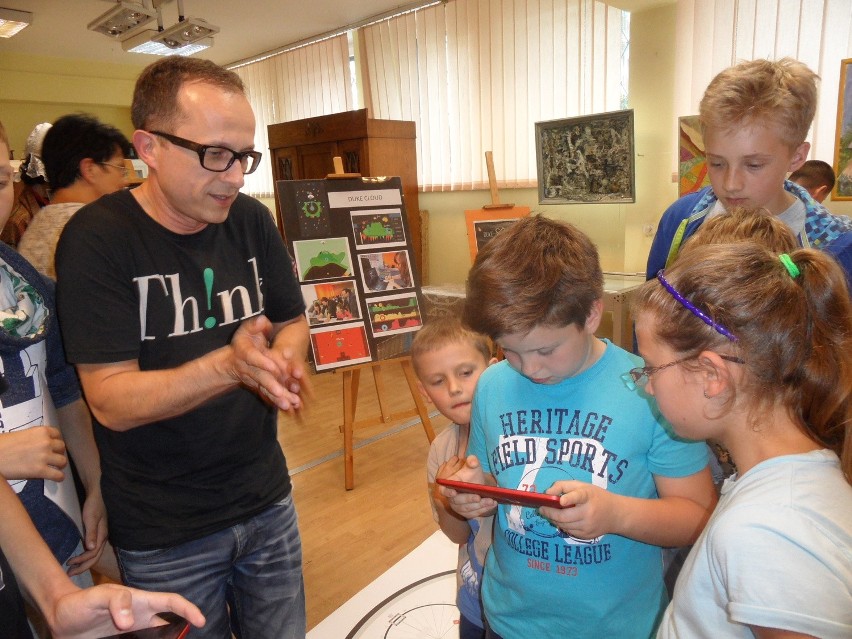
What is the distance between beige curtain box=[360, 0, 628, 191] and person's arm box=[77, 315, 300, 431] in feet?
13.4

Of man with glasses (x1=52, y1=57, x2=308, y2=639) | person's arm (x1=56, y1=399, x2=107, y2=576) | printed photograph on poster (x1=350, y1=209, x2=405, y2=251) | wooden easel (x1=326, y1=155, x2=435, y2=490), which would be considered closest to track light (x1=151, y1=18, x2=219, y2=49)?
wooden easel (x1=326, y1=155, x2=435, y2=490)

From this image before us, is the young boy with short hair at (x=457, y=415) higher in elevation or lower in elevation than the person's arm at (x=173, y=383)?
lower

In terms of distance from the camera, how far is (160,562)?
121 cm

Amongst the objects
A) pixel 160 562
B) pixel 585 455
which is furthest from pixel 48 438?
pixel 585 455

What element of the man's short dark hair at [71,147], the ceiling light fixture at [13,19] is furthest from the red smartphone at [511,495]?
the ceiling light fixture at [13,19]

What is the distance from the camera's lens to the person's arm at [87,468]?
4.01 ft

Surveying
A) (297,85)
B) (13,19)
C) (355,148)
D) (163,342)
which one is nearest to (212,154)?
(163,342)

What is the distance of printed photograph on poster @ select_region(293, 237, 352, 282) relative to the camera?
3.17m

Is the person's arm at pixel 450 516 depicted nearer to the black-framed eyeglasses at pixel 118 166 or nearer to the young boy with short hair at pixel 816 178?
the black-framed eyeglasses at pixel 118 166

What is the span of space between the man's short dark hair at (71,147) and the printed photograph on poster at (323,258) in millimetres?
1027

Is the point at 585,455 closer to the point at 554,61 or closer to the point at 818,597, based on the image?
the point at 818,597

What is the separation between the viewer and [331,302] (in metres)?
3.23

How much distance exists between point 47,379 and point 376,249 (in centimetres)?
229

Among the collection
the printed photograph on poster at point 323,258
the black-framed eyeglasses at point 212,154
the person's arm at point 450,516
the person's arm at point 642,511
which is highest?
the black-framed eyeglasses at point 212,154
